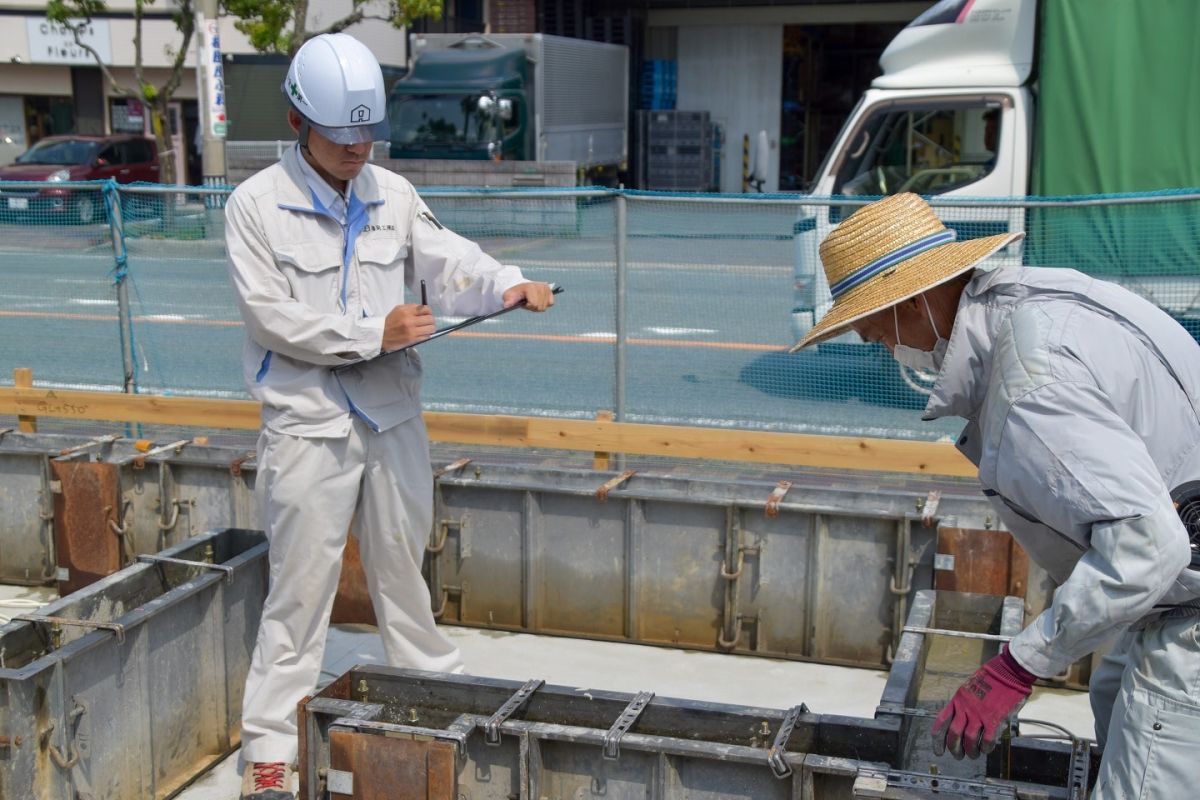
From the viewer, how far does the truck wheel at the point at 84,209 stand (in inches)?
409

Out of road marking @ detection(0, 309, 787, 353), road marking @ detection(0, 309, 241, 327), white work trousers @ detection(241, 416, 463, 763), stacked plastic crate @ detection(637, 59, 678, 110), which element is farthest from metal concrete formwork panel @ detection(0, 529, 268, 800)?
stacked plastic crate @ detection(637, 59, 678, 110)

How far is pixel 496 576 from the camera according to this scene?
6312 mm

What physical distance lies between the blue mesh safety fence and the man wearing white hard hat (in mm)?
3478

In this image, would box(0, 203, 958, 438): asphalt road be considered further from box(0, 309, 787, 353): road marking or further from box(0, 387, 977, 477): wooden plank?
box(0, 387, 977, 477): wooden plank

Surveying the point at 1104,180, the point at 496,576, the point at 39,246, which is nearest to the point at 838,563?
the point at 496,576

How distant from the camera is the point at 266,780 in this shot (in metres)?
4.48

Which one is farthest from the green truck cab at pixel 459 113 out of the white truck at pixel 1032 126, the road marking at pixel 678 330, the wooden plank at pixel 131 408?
the wooden plank at pixel 131 408

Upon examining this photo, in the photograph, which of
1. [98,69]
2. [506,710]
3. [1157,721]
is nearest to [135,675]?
[506,710]

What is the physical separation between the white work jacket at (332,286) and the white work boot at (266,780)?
1134 mm

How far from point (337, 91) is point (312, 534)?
1456mm

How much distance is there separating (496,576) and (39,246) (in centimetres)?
631

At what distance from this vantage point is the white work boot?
14.6 feet

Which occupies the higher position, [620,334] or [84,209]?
[84,209]

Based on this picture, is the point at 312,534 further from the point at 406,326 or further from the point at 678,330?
the point at 678,330
